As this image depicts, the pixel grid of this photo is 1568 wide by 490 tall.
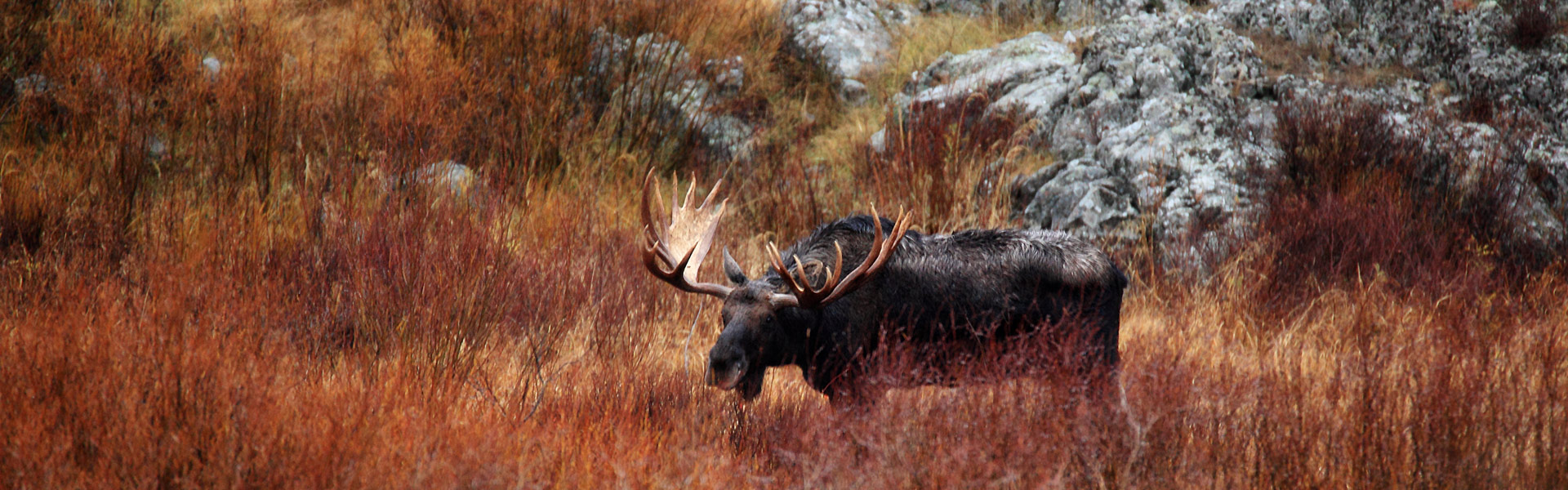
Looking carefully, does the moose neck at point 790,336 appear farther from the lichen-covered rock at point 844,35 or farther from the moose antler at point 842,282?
the lichen-covered rock at point 844,35

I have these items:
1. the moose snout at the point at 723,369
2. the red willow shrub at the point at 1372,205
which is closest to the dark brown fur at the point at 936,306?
the moose snout at the point at 723,369

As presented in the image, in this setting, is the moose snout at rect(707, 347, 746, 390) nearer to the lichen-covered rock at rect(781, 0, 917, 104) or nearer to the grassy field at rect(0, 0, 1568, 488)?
the grassy field at rect(0, 0, 1568, 488)

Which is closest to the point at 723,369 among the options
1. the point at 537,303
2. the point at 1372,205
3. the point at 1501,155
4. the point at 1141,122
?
the point at 537,303

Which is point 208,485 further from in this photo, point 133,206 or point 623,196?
point 623,196

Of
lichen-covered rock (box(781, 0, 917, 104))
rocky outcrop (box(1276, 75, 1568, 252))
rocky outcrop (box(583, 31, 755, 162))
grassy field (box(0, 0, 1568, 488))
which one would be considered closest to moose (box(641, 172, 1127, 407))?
grassy field (box(0, 0, 1568, 488))

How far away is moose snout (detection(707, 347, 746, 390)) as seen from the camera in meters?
3.43

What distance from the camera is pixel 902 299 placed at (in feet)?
12.9

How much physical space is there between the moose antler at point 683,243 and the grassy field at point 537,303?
38cm

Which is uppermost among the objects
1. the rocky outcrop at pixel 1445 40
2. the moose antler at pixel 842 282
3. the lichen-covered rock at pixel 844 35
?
the moose antler at pixel 842 282

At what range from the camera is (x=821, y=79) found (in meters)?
10.1

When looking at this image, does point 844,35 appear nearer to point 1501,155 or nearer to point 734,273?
point 1501,155

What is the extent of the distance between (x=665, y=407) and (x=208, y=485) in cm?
153

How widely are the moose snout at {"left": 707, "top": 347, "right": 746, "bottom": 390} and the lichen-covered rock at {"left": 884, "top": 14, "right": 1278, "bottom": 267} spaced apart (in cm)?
384

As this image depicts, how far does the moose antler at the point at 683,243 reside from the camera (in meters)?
3.82
